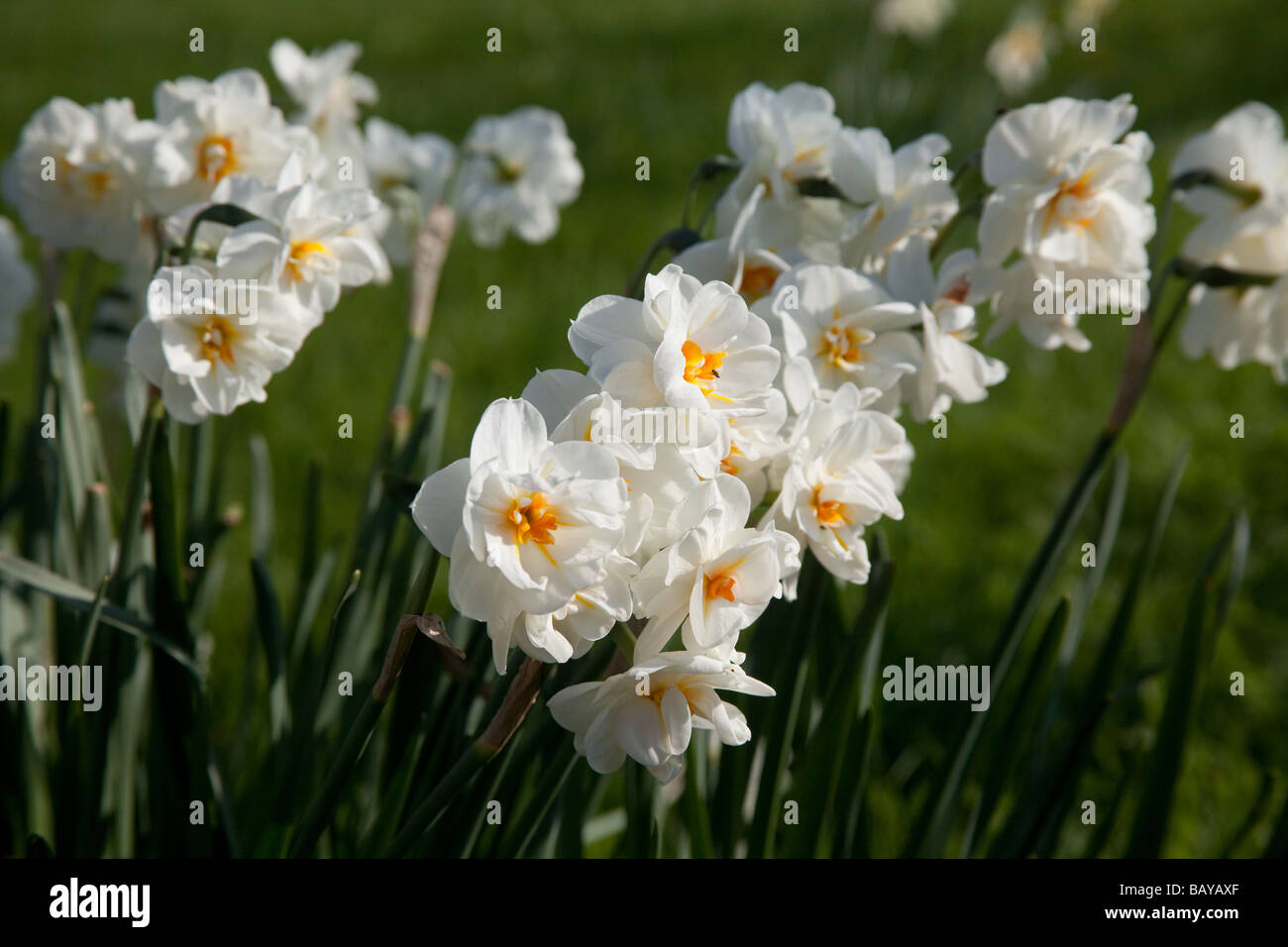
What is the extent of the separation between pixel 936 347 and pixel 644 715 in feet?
1.47

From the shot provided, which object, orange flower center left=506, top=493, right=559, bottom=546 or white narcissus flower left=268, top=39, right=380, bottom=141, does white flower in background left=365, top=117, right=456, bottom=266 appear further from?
orange flower center left=506, top=493, right=559, bottom=546

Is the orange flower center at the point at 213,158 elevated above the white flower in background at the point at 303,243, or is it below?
above

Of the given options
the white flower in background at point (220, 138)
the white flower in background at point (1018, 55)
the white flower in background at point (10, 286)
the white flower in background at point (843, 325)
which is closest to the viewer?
the white flower in background at point (843, 325)

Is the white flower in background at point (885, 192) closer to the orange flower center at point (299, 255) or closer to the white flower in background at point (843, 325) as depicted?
the white flower in background at point (843, 325)

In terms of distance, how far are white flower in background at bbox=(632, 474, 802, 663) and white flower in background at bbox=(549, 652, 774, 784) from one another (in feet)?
0.15

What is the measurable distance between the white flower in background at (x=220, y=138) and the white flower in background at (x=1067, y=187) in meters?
0.73

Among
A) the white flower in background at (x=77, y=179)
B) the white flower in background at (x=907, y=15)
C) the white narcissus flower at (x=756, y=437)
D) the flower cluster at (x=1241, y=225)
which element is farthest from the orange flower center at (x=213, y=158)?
the white flower in background at (x=907, y=15)

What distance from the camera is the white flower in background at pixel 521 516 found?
797 mm

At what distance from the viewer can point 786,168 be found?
1.21 meters

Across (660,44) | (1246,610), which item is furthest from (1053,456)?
(660,44)

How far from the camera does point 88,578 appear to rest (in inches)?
55.1

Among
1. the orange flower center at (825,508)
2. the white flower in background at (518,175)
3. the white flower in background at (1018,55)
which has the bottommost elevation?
the orange flower center at (825,508)

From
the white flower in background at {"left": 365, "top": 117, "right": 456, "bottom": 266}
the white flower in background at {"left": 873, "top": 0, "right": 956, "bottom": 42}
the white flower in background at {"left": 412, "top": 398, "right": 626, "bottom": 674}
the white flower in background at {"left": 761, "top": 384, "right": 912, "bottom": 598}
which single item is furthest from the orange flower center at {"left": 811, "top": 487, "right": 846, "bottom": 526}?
the white flower in background at {"left": 873, "top": 0, "right": 956, "bottom": 42}

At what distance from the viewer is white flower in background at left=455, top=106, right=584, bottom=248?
1793 mm
